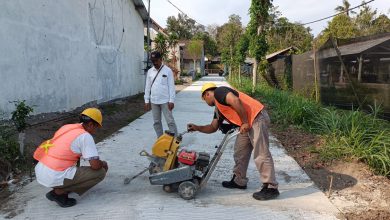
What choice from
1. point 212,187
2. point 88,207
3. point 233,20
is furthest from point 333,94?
point 233,20

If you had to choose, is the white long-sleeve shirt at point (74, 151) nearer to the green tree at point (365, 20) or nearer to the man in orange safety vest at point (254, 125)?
the man in orange safety vest at point (254, 125)

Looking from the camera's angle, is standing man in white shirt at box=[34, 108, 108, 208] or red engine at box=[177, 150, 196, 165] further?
red engine at box=[177, 150, 196, 165]

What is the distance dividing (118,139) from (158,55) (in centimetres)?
229

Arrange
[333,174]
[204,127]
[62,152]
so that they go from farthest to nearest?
1. [333,174]
2. [204,127]
3. [62,152]

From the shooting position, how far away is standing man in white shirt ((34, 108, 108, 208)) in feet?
13.4

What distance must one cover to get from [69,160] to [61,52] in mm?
6230

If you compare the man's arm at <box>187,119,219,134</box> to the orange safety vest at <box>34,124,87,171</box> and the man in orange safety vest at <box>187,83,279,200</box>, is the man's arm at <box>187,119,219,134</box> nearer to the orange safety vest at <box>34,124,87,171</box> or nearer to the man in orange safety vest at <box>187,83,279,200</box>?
the man in orange safety vest at <box>187,83,279,200</box>

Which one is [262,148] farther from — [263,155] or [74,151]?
[74,151]

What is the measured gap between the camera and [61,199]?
14.0 feet

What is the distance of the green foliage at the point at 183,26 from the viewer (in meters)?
96.9

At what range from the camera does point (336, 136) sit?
6.82m

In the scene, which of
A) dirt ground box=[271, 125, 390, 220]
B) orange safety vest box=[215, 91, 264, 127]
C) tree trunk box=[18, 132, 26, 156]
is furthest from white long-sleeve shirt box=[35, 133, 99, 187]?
dirt ground box=[271, 125, 390, 220]

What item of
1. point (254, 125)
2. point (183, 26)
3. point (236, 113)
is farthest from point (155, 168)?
point (183, 26)

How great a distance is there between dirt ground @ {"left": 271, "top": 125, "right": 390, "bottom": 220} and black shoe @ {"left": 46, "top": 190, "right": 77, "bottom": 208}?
2882 millimetres
